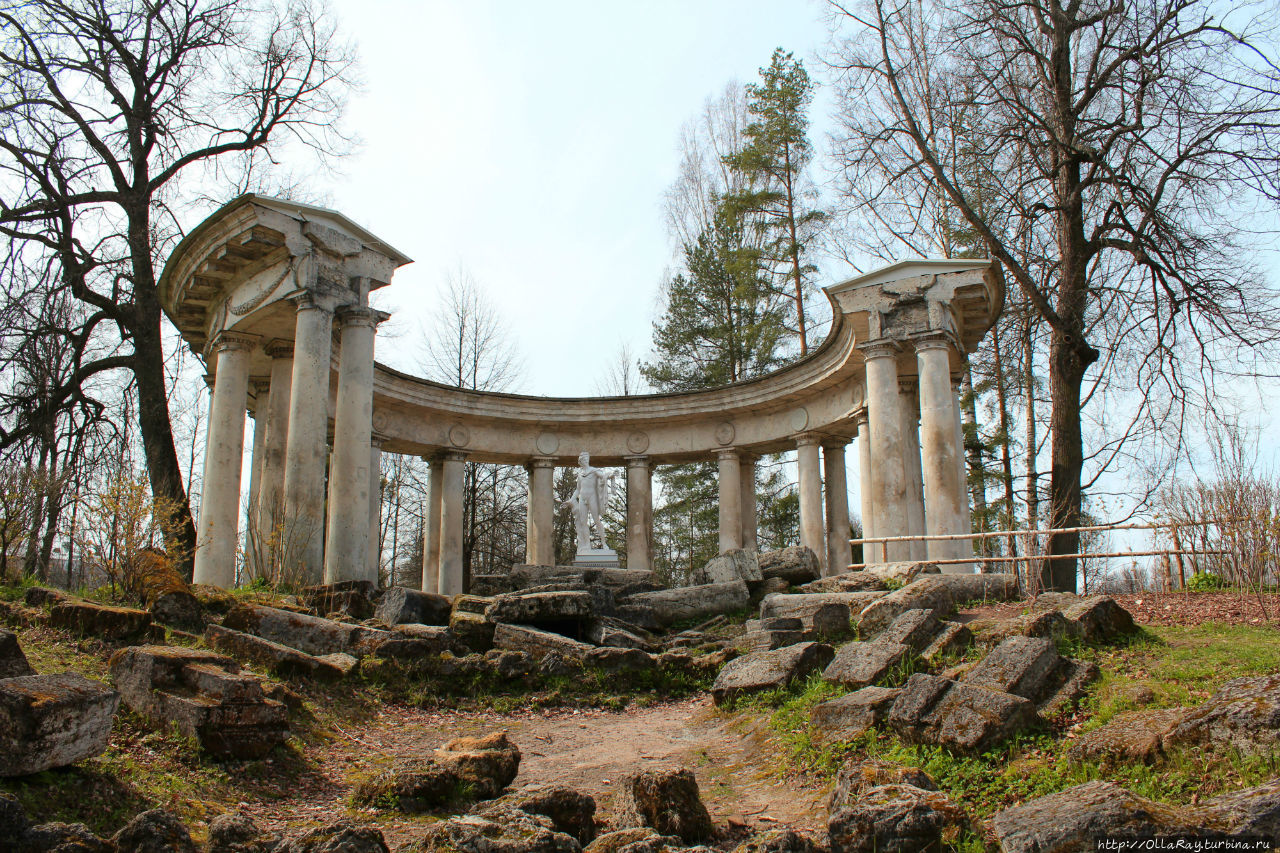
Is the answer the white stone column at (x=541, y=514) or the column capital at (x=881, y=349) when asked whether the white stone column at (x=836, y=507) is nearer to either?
the column capital at (x=881, y=349)

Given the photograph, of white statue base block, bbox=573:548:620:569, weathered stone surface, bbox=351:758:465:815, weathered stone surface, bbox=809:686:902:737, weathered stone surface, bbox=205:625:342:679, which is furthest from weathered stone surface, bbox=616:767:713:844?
white statue base block, bbox=573:548:620:569

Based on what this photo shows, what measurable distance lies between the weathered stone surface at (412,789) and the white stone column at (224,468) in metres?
11.7

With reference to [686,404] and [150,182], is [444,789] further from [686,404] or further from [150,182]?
[686,404]

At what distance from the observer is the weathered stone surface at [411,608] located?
1413 centimetres

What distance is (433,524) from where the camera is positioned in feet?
93.0

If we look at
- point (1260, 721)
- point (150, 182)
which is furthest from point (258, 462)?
point (1260, 721)

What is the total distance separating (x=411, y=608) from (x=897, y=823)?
10226mm

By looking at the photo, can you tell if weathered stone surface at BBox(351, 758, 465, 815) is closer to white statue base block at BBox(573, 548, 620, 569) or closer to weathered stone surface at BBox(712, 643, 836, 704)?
weathered stone surface at BBox(712, 643, 836, 704)

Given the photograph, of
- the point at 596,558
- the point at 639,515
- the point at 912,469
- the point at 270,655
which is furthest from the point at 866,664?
the point at 639,515

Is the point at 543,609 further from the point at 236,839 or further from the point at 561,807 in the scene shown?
the point at 236,839

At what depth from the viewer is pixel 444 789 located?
23.6 ft

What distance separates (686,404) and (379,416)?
9754mm

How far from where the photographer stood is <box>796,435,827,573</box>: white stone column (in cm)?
2555

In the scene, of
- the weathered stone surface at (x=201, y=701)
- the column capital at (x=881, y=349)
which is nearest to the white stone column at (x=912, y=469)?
the column capital at (x=881, y=349)
